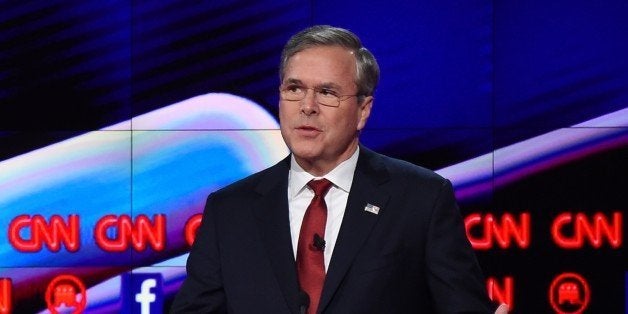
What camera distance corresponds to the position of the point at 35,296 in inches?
181

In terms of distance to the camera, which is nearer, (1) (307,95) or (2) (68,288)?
(1) (307,95)

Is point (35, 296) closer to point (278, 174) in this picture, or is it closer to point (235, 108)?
point (235, 108)

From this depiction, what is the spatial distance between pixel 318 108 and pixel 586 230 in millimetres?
2830

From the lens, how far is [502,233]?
14.7 ft

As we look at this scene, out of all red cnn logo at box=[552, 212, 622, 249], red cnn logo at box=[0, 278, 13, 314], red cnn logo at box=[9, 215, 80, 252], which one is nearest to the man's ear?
red cnn logo at box=[552, 212, 622, 249]

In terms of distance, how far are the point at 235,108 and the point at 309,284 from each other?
106 inches

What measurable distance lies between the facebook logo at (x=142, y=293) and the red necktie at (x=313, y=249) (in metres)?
2.72

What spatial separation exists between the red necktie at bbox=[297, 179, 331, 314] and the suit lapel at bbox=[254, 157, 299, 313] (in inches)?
0.9

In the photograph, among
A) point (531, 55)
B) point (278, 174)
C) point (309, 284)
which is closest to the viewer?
point (309, 284)

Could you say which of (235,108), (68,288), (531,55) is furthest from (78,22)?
(531,55)

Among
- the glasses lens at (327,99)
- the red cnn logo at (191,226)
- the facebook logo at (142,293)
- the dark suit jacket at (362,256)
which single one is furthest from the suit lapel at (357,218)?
the facebook logo at (142,293)

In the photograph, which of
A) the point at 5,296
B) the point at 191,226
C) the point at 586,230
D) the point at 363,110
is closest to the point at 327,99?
the point at 363,110

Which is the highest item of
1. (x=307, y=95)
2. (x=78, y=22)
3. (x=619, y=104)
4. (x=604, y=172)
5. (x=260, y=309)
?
(x=78, y=22)

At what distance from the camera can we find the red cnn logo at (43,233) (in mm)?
4547
